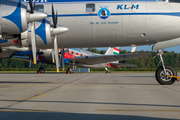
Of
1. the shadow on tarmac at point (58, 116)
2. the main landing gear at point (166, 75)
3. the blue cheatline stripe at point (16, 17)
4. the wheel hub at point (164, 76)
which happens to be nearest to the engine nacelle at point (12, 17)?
the blue cheatline stripe at point (16, 17)

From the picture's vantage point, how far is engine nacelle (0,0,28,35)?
523 inches

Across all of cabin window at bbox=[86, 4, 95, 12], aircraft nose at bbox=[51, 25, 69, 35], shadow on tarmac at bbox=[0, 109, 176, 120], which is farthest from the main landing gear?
shadow on tarmac at bbox=[0, 109, 176, 120]

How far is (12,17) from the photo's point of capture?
43.7ft

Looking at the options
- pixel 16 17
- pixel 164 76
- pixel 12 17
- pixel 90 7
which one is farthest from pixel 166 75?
pixel 12 17

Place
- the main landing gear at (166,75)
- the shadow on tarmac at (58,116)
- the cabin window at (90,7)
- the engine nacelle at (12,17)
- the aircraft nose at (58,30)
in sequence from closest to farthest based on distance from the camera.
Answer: the shadow on tarmac at (58,116) < the engine nacelle at (12,17) < the aircraft nose at (58,30) < the main landing gear at (166,75) < the cabin window at (90,7)

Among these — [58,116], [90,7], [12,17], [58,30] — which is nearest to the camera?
[58,116]

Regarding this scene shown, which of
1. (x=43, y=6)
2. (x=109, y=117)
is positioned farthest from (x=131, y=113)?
(x=43, y=6)

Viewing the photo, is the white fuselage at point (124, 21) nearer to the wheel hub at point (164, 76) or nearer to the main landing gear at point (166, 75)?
the main landing gear at point (166, 75)

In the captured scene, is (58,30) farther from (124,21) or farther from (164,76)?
(164,76)

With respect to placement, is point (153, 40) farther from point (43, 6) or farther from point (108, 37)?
point (43, 6)

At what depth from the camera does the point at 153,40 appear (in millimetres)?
17391

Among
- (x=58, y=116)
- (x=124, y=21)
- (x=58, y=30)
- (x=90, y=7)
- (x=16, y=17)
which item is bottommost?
(x=58, y=116)

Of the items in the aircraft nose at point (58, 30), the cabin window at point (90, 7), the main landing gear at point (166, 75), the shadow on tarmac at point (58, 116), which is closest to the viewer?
the shadow on tarmac at point (58, 116)

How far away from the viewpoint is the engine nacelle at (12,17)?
43.6 feet
